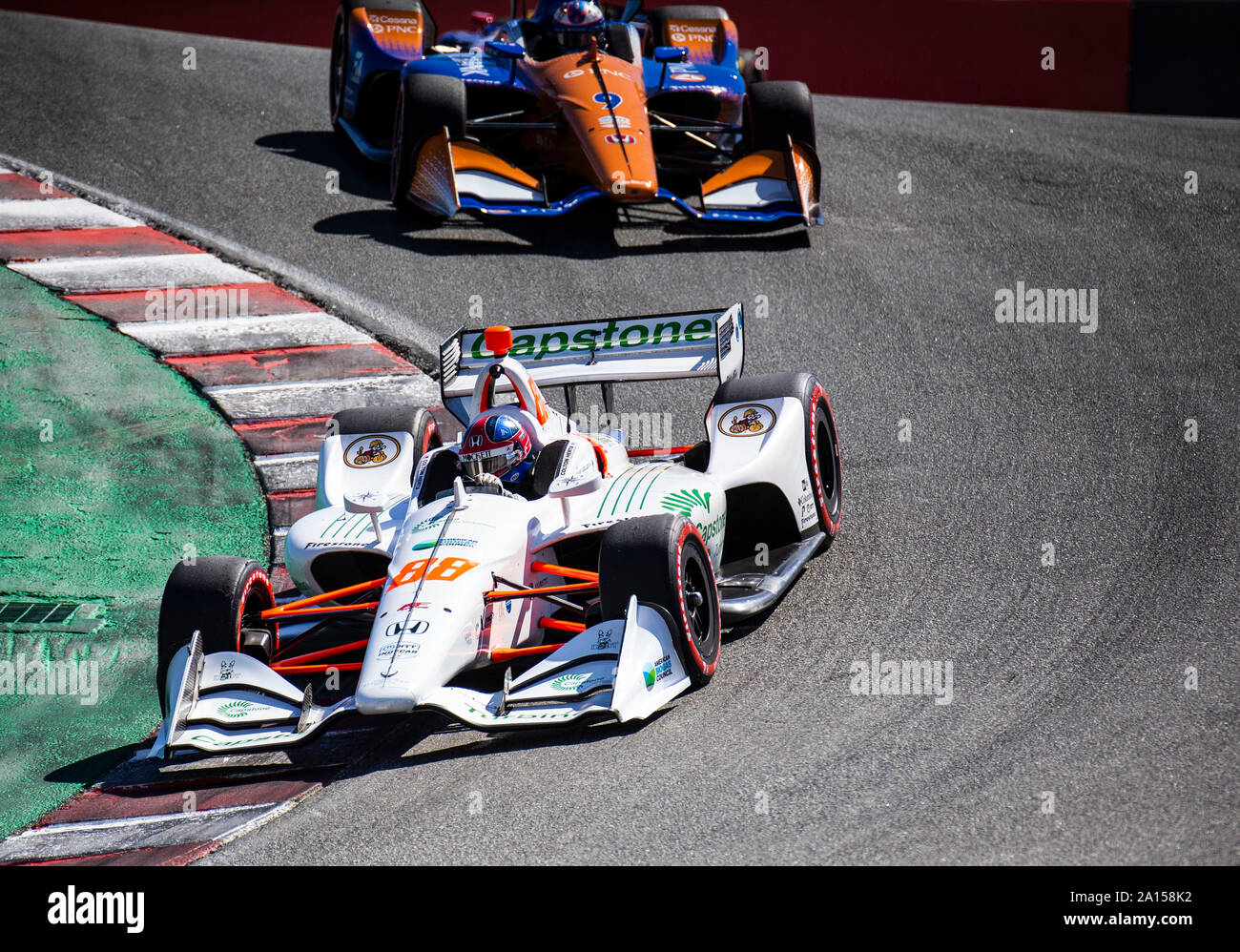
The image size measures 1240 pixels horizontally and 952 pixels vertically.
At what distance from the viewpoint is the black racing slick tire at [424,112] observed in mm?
12078

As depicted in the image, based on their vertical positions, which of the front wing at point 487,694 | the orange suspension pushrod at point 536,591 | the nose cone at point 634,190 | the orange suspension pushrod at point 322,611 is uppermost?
the nose cone at point 634,190

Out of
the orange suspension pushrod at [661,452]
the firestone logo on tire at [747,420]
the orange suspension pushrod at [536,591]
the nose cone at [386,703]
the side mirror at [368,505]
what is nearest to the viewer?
the nose cone at [386,703]

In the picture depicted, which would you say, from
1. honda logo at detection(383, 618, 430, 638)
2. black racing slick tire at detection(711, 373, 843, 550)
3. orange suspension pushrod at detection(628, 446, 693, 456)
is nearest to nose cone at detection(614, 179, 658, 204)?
black racing slick tire at detection(711, 373, 843, 550)

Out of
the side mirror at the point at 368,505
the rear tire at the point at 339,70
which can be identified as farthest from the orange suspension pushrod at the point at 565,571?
the rear tire at the point at 339,70

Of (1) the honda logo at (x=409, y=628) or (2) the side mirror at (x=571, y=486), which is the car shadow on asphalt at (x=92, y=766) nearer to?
(1) the honda logo at (x=409, y=628)

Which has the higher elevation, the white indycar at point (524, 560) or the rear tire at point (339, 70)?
the rear tire at point (339, 70)

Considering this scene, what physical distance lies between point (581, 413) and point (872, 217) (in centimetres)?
428

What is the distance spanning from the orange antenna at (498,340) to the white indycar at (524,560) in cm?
2

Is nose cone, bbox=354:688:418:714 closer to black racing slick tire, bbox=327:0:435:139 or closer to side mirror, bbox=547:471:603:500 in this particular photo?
side mirror, bbox=547:471:603:500

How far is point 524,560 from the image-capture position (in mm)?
6605

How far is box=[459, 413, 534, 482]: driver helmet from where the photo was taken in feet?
22.6
